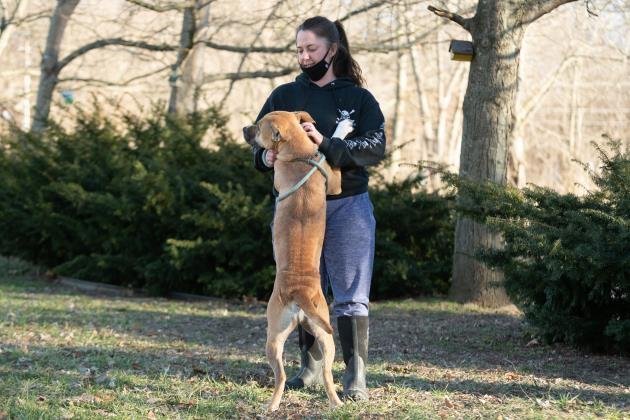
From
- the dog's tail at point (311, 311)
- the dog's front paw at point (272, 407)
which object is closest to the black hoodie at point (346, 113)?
the dog's tail at point (311, 311)

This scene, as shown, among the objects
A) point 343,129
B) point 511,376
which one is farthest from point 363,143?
point 511,376

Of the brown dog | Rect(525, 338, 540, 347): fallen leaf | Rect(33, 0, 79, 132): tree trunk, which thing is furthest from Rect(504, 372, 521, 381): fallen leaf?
Rect(33, 0, 79, 132): tree trunk

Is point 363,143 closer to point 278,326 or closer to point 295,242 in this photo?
point 295,242

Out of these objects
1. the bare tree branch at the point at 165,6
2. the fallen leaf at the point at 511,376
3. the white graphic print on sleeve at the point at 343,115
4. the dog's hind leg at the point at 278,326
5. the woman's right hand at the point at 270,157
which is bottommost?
the fallen leaf at the point at 511,376

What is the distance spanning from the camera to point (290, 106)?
17.3ft

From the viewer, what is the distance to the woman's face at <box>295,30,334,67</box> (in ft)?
16.7

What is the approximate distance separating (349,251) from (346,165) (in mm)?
505

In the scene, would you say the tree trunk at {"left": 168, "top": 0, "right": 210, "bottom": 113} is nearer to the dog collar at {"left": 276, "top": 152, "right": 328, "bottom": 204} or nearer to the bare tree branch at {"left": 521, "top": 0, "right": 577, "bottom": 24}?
the bare tree branch at {"left": 521, "top": 0, "right": 577, "bottom": 24}

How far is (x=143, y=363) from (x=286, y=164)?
2.29m

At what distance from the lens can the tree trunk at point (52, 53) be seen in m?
16.5

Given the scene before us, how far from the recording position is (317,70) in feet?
17.0

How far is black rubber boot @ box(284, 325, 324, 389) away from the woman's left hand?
4.10 feet

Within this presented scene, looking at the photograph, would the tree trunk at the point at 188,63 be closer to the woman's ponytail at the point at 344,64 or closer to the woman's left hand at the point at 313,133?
the woman's ponytail at the point at 344,64

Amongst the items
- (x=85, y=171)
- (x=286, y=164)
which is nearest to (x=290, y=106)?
(x=286, y=164)
